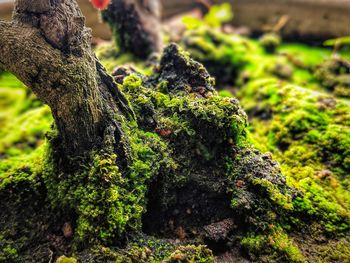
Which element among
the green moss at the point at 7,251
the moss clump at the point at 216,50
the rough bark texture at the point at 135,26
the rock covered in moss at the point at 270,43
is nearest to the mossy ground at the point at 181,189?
the green moss at the point at 7,251

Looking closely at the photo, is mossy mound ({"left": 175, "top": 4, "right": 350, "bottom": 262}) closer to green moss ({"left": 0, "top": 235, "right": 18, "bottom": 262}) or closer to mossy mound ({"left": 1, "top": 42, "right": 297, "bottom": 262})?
mossy mound ({"left": 1, "top": 42, "right": 297, "bottom": 262})

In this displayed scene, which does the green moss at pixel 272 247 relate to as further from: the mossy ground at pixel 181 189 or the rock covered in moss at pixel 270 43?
the rock covered in moss at pixel 270 43

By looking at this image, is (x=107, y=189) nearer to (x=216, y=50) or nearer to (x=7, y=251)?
(x=7, y=251)

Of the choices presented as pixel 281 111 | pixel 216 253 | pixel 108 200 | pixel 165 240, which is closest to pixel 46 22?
pixel 108 200

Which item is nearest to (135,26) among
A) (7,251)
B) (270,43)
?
(270,43)

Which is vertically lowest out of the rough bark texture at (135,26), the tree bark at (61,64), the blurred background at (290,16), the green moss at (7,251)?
the green moss at (7,251)

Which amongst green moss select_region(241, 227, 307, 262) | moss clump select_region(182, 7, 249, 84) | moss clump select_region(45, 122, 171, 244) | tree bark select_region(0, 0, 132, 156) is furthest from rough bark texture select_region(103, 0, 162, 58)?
green moss select_region(241, 227, 307, 262)
